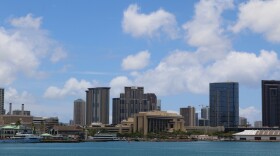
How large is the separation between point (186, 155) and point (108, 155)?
18.5 m

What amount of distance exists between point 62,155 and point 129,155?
1581 centimetres

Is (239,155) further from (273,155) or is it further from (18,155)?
(18,155)

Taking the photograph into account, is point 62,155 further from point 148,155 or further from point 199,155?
point 199,155

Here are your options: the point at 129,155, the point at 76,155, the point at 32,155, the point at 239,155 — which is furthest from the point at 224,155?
the point at 32,155

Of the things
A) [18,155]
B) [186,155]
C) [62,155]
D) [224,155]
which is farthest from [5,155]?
[224,155]

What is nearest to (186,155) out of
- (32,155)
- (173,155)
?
(173,155)

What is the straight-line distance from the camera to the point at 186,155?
450 feet

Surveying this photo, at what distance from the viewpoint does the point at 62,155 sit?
5325 inches

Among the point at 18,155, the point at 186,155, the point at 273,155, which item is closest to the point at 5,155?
the point at 18,155

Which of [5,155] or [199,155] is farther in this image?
[199,155]

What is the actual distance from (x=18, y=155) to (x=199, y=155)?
140ft

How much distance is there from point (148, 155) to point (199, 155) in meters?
12.5

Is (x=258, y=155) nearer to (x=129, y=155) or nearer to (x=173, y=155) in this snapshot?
(x=173, y=155)

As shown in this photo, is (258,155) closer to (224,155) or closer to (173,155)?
(224,155)
